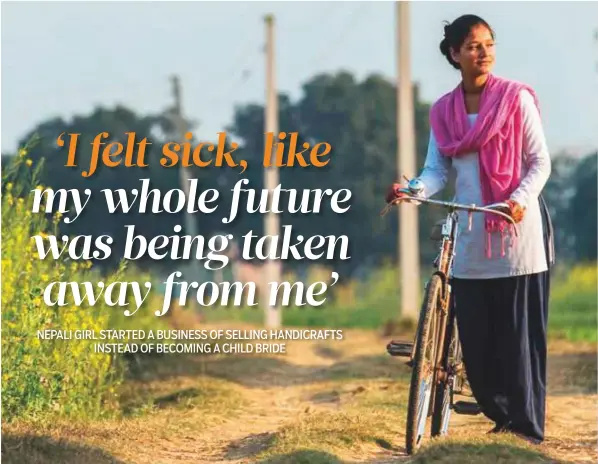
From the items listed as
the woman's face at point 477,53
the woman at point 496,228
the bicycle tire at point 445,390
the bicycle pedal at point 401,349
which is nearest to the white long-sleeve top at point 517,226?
the woman at point 496,228

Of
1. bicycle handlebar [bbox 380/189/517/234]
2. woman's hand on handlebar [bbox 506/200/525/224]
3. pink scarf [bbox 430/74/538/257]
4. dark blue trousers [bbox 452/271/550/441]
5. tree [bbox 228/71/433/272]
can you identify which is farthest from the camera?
tree [bbox 228/71/433/272]

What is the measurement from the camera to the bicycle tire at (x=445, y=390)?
7496 millimetres

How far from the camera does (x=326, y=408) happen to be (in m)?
10.4

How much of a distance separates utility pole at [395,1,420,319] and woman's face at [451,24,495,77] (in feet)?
44.7

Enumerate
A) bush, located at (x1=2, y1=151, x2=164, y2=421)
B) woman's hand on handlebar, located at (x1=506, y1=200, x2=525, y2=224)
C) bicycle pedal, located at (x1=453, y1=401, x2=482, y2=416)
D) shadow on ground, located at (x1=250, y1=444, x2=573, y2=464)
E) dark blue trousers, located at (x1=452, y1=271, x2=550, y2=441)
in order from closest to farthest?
shadow on ground, located at (x1=250, y1=444, x2=573, y2=464) < woman's hand on handlebar, located at (x1=506, y1=200, x2=525, y2=224) < dark blue trousers, located at (x1=452, y1=271, x2=550, y2=441) < bicycle pedal, located at (x1=453, y1=401, x2=482, y2=416) < bush, located at (x1=2, y1=151, x2=164, y2=421)

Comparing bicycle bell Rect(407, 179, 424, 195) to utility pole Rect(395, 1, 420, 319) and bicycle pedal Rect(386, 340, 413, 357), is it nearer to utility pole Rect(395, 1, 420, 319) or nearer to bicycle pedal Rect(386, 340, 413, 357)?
bicycle pedal Rect(386, 340, 413, 357)

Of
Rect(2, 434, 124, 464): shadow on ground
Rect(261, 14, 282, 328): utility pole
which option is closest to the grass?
Rect(261, 14, 282, 328): utility pole

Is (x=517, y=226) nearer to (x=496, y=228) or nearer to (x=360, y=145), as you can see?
(x=496, y=228)

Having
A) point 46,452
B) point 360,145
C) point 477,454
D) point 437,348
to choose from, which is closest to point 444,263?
point 437,348

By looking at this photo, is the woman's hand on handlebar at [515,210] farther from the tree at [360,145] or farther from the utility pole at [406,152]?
the tree at [360,145]

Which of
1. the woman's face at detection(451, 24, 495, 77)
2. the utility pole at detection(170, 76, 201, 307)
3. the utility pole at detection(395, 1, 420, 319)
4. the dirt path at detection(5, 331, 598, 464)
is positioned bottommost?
the dirt path at detection(5, 331, 598, 464)

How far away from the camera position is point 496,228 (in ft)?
23.9

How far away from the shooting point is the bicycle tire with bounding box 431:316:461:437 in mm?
7496

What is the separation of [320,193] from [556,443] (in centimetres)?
272
